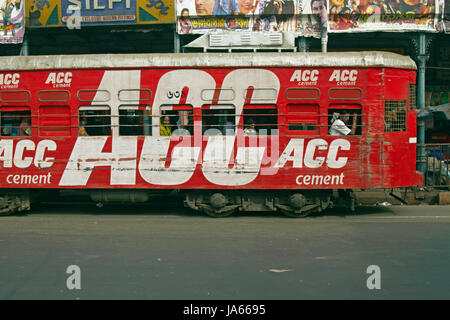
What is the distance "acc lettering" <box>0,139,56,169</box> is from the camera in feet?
35.7

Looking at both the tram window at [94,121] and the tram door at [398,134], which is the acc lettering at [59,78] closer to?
the tram window at [94,121]

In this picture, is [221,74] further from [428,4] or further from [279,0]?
[428,4]

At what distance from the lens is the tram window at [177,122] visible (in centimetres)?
1067

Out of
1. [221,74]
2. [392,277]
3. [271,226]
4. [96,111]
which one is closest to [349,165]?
[271,226]

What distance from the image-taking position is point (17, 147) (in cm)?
1095

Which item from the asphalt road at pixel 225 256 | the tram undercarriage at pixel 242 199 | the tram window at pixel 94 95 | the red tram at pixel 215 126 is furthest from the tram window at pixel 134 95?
the asphalt road at pixel 225 256

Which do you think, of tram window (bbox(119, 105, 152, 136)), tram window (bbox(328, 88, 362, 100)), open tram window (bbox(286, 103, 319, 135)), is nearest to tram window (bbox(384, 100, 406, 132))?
tram window (bbox(328, 88, 362, 100))

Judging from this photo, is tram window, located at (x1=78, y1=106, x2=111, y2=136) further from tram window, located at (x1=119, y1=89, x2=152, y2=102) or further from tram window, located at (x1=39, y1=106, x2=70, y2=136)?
tram window, located at (x1=119, y1=89, x2=152, y2=102)

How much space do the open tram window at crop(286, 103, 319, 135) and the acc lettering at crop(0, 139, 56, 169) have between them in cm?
488

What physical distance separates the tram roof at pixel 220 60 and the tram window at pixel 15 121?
0.89 m

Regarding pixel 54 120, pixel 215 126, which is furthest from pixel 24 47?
pixel 215 126

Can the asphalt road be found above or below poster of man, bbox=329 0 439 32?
below

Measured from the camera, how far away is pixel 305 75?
34.3ft

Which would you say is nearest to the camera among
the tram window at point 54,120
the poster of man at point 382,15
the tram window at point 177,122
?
the tram window at point 177,122
